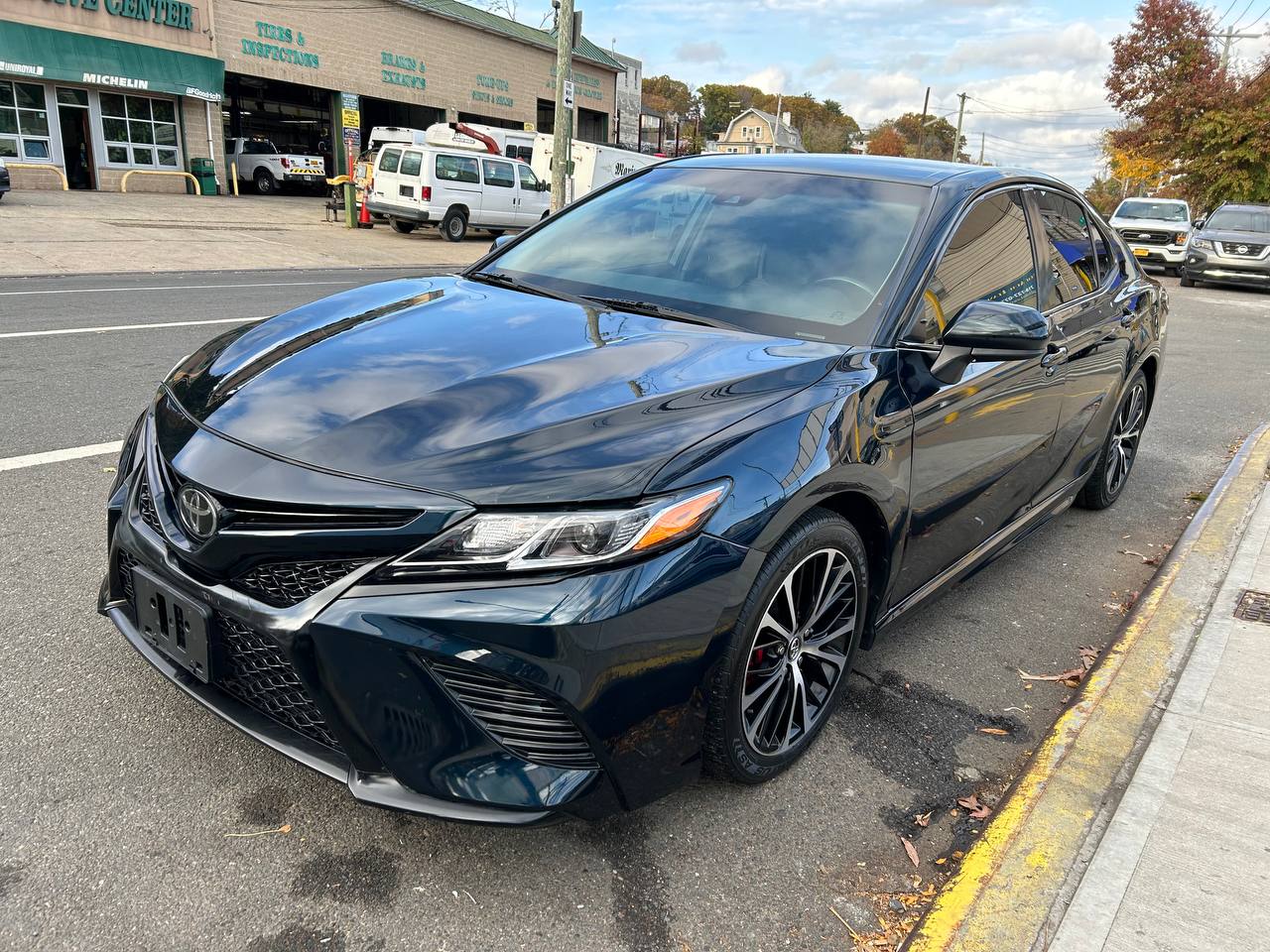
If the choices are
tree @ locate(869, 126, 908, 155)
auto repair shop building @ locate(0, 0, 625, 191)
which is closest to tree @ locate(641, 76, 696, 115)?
tree @ locate(869, 126, 908, 155)

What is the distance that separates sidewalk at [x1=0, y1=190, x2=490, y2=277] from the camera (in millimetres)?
13195

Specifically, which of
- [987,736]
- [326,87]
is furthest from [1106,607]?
[326,87]

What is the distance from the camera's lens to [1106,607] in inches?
156

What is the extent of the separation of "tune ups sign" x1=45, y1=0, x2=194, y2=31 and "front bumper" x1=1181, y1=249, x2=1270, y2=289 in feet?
90.3

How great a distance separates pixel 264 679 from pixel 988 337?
2.15 metres

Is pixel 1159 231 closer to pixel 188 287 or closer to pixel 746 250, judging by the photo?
pixel 188 287

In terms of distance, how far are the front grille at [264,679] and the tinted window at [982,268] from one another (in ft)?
6.34

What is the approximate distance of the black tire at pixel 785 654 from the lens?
2189 millimetres

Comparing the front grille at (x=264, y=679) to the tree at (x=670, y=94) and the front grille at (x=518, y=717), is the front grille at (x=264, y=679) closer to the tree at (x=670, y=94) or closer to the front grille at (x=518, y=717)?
the front grille at (x=518, y=717)

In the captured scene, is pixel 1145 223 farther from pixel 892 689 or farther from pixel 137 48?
pixel 137 48

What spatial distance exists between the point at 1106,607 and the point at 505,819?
3.07 metres

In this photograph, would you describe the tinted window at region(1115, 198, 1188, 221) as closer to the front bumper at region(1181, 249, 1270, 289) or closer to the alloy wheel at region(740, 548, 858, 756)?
the front bumper at region(1181, 249, 1270, 289)

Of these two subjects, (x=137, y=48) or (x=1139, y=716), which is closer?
(x=1139, y=716)

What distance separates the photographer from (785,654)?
2.44 m
